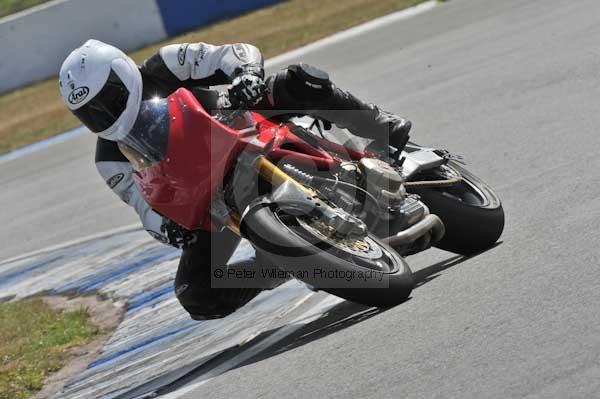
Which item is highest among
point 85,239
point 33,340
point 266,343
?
point 266,343

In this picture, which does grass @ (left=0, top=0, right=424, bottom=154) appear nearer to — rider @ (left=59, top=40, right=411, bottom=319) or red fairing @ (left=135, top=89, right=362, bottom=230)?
rider @ (left=59, top=40, right=411, bottom=319)

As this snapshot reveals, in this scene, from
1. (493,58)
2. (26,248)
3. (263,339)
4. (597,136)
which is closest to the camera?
(263,339)

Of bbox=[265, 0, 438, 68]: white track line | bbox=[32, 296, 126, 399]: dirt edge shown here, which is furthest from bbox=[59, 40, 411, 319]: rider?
bbox=[265, 0, 438, 68]: white track line

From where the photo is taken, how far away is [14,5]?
22.8m

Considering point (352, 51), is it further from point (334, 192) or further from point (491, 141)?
point (334, 192)

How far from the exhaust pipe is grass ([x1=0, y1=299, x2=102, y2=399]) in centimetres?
228

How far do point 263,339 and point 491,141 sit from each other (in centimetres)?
343

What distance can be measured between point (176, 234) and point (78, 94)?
0.89m

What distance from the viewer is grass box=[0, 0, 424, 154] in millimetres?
16734

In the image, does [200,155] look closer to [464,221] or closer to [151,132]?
[151,132]

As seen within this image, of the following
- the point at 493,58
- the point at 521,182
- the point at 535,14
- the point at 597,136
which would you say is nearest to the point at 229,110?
the point at 521,182

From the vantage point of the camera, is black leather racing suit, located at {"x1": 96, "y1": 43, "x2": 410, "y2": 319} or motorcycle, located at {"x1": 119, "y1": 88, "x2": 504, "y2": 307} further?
Result: black leather racing suit, located at {"x1": 96, "y1": 43, "x2": 410, "y2": 319}

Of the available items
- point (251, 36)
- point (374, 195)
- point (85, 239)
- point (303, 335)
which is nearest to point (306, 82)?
point (374, 195)

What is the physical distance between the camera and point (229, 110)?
5.28m
